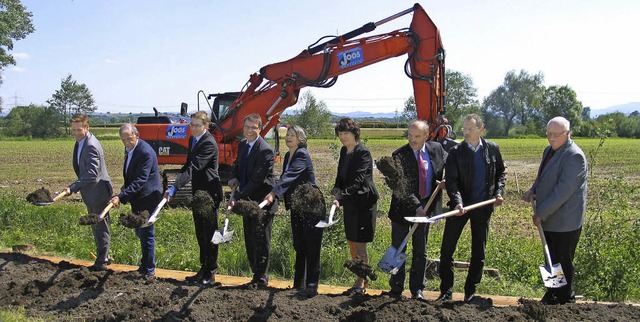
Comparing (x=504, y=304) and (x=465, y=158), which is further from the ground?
(x=465, y=158)

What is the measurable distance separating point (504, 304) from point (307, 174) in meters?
2.17

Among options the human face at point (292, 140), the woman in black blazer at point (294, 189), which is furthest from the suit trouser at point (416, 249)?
the human face at point (292, 140)

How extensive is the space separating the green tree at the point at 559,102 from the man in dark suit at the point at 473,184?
68743 mm

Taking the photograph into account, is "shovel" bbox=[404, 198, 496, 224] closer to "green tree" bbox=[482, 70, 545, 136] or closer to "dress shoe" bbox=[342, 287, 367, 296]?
"dress shoe" bbox=[342, 287, 367, 296]

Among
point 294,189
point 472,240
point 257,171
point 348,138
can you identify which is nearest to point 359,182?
point 348,138

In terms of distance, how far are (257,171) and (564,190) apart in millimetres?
2709

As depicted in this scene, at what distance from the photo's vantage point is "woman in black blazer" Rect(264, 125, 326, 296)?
500cm

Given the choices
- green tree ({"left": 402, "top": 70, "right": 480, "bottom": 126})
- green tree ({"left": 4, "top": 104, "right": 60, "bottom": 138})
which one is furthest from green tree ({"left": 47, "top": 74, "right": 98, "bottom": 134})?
green tree ({"left": 402, "top": 70, "right": 480, "bottom": 126})

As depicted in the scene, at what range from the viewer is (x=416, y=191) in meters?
4.80

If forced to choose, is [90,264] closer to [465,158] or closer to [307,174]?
[307,174]

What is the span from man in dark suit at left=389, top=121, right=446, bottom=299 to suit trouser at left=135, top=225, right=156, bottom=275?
257 cm

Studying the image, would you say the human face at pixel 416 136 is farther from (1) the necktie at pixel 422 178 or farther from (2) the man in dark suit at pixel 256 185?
(2) the man in dark suit at pixel 256 185

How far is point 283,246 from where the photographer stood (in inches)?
250

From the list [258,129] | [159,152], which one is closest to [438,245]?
[258,129]
